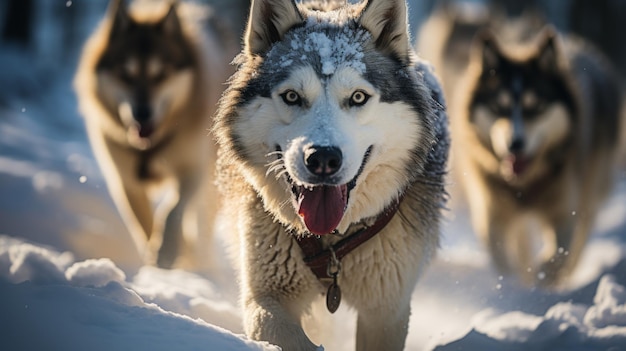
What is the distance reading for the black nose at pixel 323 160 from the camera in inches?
115

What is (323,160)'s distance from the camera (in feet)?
9.59

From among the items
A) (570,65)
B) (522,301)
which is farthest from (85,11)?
(522,301)

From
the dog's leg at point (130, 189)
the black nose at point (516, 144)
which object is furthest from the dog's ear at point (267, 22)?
the black nose at point (516, 144)

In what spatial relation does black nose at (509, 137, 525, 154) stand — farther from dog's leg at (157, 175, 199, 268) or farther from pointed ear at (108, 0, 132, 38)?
pointed ear at (108, 0, 132, 38)

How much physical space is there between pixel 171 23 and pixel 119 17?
0.40 m

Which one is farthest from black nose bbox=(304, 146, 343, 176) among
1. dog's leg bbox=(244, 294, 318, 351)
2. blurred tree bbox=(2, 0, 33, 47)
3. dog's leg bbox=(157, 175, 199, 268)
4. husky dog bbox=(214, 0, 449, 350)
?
blurred tree bbox=(2, 0, 33, 47)

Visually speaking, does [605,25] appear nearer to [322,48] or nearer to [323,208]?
[322,48]

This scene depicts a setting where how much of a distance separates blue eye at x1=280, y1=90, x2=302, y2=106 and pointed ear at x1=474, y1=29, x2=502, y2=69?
3.90 m

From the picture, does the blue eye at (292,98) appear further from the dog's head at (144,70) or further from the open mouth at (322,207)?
the dog's head at (144,70)

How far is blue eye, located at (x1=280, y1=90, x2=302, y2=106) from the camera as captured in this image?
3.21 m

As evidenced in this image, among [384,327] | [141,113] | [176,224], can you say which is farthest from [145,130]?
[384,327]

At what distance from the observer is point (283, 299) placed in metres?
3.47

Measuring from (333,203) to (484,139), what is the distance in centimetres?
389

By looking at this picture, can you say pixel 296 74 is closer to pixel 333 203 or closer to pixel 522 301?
pixel 333 203
